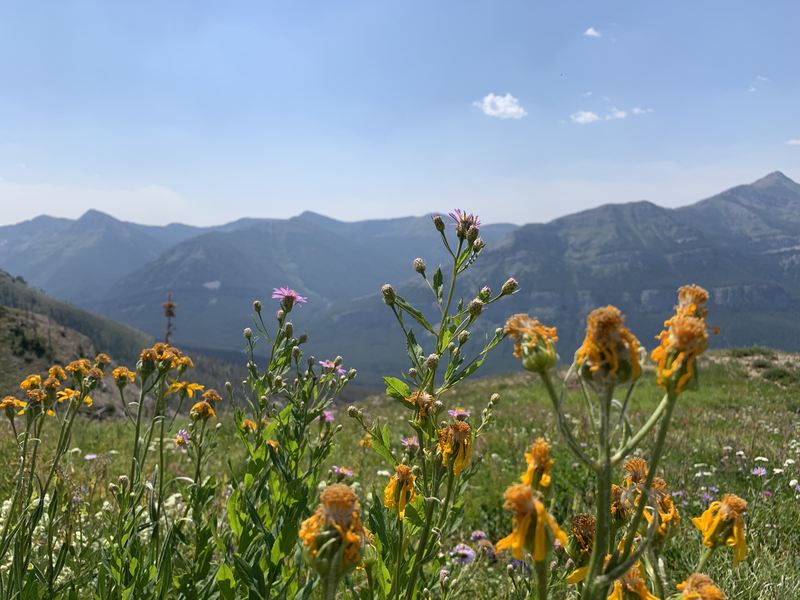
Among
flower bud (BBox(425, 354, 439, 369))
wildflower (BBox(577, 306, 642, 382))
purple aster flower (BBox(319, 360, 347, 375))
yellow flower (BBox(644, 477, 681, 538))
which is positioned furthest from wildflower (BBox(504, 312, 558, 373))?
purple aster flower (BBox(319, 360, 347, 375))

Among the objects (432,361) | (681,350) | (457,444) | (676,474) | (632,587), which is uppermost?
(681,350)

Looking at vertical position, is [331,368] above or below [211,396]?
above

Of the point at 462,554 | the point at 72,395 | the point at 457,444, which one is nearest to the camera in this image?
the point at 457,444

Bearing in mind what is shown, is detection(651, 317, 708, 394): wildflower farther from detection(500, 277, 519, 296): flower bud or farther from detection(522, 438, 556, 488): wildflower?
detection(500, 277, 519, 296): flower bud

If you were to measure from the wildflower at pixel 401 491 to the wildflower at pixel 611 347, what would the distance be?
1.06 meters

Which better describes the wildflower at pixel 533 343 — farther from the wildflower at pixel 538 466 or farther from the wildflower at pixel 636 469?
the wildflower at pixel 636 469

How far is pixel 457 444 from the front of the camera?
5.25 feet

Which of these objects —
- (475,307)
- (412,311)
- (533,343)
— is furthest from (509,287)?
(533,343)

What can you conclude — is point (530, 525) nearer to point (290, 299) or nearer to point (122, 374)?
point (290, 299)

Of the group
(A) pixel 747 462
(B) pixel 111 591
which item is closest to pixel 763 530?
(A) pixel 747 462

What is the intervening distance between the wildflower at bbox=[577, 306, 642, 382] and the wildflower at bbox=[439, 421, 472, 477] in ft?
2.51

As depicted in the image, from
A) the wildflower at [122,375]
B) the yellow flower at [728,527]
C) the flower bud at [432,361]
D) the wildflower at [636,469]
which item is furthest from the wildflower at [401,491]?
the wildflower at [122,375]

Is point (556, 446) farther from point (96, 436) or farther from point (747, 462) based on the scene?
point (96, 436)

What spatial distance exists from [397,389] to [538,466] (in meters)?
0.90
